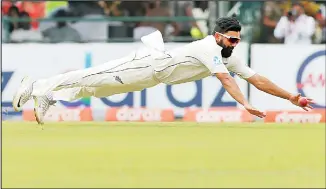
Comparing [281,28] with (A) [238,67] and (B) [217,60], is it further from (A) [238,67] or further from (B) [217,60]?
(B) [217,60]

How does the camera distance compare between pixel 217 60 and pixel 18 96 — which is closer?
pixel 217 60

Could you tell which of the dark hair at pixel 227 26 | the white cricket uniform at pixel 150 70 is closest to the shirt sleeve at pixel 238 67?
the white cricket uniform at pixel 150 70

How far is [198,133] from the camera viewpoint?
12.2 meters

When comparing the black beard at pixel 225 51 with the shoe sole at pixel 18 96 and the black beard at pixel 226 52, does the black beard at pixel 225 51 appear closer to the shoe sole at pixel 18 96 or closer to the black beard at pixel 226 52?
the black beard at pixel 226 52

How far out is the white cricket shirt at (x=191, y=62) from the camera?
9.86 metres

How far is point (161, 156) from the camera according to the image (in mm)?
10258

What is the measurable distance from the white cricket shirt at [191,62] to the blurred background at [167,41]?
5491mm

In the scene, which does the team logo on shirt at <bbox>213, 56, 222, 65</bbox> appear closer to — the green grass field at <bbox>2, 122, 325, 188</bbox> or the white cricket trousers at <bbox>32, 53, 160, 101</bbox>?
the white cricket trousers at <bbox>32, 53, 160, 101</bbox>

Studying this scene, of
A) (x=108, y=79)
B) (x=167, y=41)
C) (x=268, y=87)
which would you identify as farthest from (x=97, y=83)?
(x=167, y=41)

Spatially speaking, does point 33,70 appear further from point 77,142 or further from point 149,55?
point 149,55

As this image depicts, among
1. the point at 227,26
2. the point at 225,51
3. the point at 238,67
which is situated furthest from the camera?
the point at 238,67

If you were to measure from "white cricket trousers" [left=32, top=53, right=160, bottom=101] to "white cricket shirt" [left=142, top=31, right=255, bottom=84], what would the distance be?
127 mm

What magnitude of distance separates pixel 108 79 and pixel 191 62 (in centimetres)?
92

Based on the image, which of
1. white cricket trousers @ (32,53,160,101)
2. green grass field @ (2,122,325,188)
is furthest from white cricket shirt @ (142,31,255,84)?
green grass field @ (2,122,325,188)
